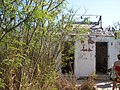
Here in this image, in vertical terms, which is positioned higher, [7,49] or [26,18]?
[26,18]

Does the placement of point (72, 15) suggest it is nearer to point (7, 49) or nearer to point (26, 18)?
point (7, 49)

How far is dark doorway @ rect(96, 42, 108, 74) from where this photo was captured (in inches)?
684

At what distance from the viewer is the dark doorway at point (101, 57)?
684 inches

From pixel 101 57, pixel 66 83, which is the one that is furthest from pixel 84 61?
pixel 66 83

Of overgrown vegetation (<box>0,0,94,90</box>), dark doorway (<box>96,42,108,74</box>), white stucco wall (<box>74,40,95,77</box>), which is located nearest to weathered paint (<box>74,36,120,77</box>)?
white stucco wall (<box>74,40,95,77</box>)

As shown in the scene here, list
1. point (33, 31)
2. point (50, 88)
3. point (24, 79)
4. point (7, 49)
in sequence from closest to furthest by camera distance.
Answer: point (7, 49)
point (33, 31)
point (24, 79)
point (50, 88)

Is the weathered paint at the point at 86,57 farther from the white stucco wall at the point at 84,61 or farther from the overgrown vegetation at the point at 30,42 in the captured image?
the overgrown vegetation at the point at 30,42

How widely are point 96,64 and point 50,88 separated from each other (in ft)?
35.1

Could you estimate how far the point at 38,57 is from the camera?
22.3 ft

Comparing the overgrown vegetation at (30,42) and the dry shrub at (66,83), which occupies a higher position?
the overgrown vegetation at (30,42)

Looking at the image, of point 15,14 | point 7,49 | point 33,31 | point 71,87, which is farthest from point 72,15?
point 15,14

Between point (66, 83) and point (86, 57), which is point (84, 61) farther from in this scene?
point (66, 83)

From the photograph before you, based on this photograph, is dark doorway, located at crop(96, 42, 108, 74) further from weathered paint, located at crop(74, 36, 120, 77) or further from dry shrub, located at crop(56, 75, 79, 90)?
dry shrub, located at crop(56, 75, 79, 90)

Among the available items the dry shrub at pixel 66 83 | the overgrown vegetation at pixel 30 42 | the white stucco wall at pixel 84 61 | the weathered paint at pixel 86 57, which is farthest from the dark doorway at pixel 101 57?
the overgrown vegetation at pixel 30 42
